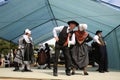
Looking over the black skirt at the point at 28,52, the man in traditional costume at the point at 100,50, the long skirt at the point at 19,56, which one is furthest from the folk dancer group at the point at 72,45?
the man in traditional costume at the point at 100,50

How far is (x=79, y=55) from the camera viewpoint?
7.14 metres

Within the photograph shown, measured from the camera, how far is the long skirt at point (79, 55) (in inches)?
279

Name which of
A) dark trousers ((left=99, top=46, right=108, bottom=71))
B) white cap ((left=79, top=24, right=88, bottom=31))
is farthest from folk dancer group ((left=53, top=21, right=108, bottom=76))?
dark trousers ((left=99, top=46, right=108, bottom=71))

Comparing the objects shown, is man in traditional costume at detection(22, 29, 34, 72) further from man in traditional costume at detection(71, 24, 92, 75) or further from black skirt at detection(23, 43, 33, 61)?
man in traditional costume at detection(71, 24, 92, 75)

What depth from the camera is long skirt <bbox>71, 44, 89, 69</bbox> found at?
7094 millimetres

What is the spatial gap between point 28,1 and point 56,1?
3.29 ft

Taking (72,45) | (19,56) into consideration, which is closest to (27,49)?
(19,56)

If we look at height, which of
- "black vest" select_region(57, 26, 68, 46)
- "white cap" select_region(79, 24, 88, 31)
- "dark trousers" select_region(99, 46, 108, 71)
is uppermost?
"white cap" select_region(79, 24, 88, 31)

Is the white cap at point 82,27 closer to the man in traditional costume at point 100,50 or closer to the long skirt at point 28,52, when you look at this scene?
the man in traditional costume at point 100,50

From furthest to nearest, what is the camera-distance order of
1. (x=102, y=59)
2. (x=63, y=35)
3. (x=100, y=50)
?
(x=102, y=59), (x=100, y=50), (x=63, y=35)

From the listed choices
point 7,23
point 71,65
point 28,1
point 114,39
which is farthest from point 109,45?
point 71,65

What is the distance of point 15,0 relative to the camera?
10.6 m

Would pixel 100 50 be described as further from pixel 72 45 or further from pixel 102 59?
pixel 72 45

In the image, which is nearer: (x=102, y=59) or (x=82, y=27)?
(x=82, y=27)
